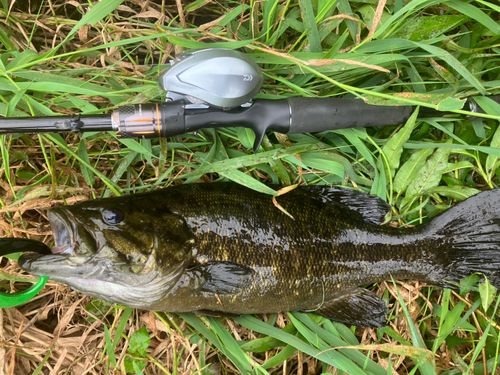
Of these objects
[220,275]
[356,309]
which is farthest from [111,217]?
[356,309]

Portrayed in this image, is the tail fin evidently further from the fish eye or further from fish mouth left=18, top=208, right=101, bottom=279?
fish mouth left=18, top=208, right=101, bottom=279

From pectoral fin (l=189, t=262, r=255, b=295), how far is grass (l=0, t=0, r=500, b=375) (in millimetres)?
445

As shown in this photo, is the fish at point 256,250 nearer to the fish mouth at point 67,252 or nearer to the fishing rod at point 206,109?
the fish mouth at point 67,252

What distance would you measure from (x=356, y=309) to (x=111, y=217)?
66.0 inches

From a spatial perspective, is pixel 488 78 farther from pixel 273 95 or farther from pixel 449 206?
pixel 273 95

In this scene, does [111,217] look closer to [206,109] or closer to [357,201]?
[206,109]

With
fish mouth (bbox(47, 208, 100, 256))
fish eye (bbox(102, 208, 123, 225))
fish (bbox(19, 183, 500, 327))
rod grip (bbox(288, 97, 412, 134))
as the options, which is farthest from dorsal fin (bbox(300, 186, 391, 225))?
fish mouth (bbox(47, 208, 100, 256))

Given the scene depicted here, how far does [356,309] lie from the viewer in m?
2.31

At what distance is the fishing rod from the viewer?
1.73m

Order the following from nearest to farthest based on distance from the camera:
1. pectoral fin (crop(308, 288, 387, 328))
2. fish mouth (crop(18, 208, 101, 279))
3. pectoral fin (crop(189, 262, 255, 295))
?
fish mouth (crop(18, 208, 101, 279))
pectoral fin (crop(189, 262, 255, 295))
pectoral fin (crop(308, 288, 387, 328))

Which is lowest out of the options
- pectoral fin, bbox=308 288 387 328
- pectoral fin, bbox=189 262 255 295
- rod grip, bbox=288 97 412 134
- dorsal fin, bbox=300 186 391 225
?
pectoral fin, bbox=308 288 387 328

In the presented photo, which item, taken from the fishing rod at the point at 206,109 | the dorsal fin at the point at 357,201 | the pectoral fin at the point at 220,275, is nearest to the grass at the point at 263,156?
the dorsal fin at the point at 357,201

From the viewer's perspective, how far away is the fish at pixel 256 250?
5.90ft

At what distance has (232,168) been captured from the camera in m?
2.18
